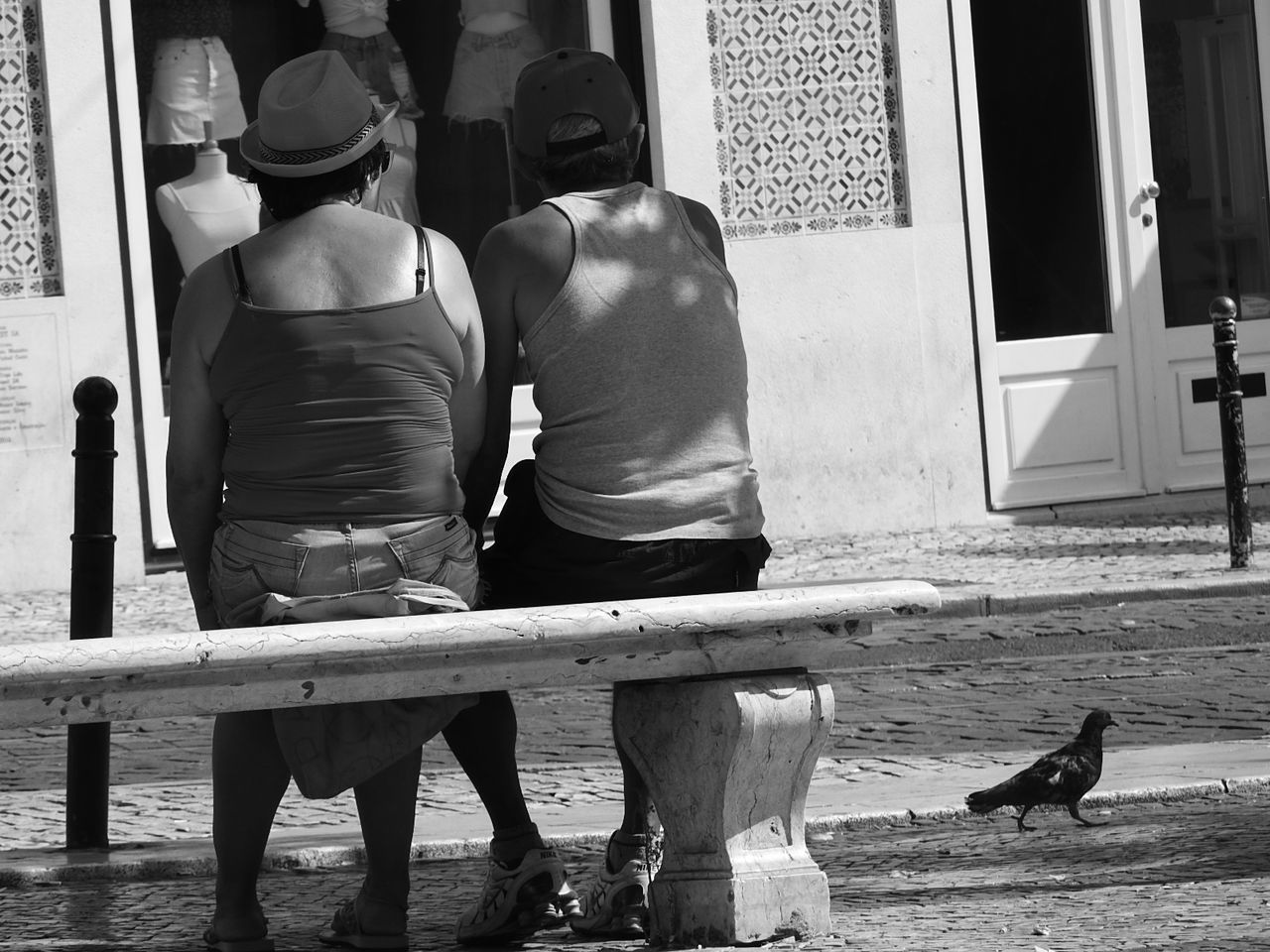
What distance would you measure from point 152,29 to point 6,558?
10.0 ft

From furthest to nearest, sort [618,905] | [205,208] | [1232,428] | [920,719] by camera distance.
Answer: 1. [205,208]
2. [1232,428]
3. [920,719]
4. [618,905]

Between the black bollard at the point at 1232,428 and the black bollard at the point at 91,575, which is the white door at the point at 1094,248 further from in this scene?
the black bollard at the point at 91,575

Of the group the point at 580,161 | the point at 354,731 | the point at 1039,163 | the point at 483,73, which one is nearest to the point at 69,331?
the point at 483,73

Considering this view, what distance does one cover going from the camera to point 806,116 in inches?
492

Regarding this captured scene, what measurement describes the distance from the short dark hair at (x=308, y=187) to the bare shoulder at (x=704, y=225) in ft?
2.05

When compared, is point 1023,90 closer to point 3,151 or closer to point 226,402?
point 3,151

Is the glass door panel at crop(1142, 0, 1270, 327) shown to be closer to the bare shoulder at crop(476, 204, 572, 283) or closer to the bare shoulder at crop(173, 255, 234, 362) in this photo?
the bare shoulder at crop(476, 204, 572, 283)

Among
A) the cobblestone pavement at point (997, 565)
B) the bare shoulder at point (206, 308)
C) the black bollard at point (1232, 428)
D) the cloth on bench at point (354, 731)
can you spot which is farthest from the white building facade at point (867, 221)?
the cloth on bench at point (354, 731)

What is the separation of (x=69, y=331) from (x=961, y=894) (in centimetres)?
820

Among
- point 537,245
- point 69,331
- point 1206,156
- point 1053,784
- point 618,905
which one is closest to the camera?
point 537,245

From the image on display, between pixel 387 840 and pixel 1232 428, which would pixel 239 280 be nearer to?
pixel 387 840

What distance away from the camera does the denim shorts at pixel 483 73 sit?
12727mm

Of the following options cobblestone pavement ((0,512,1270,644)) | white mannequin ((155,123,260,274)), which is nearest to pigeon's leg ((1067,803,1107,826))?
cobblestone pavement ((0,512,1270,644))

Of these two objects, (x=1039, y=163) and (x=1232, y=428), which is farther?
(x=1039, y=163)
